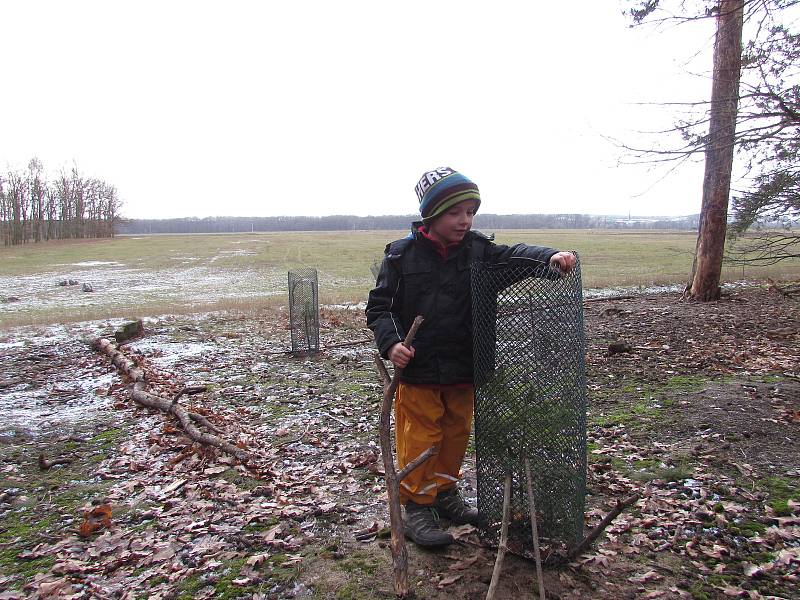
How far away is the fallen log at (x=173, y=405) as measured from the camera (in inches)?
208

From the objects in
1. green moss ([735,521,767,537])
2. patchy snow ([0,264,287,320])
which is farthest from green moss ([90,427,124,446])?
patchy snow ([0,264,287,320])

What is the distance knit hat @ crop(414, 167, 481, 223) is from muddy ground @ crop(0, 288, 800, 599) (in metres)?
2.08

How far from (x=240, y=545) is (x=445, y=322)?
6.81ft

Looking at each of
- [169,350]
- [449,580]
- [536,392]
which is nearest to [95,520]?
[449,580]

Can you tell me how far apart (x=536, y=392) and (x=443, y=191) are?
1.26 m

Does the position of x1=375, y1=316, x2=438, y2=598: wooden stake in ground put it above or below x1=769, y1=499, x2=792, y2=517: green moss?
above

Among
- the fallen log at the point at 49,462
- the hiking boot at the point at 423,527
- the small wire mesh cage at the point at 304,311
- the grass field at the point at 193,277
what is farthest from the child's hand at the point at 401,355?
the grass field at the point at 193,277

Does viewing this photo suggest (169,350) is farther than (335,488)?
Yes

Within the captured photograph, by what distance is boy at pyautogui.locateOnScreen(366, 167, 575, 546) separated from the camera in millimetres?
3238

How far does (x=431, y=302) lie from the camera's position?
335 cm

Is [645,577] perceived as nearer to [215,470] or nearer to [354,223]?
[215,470]

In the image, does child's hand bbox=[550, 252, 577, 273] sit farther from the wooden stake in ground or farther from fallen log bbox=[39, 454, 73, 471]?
fallen log bbox=[39, 454, 73, 471]

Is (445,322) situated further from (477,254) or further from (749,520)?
(749,520)

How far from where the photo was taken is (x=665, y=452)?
4695mm
